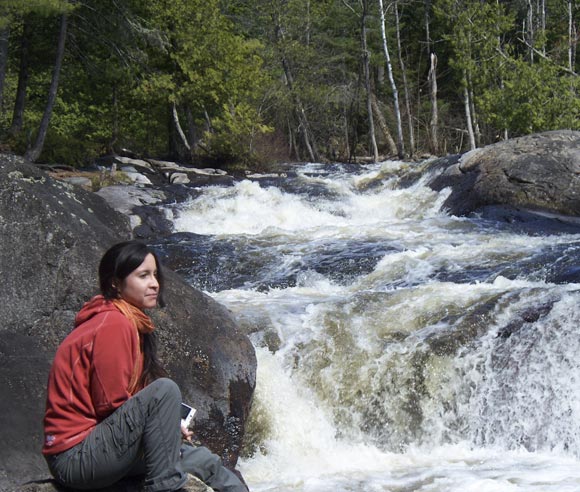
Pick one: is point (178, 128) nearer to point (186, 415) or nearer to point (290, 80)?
point (290, 80)

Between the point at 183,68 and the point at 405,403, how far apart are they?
17.4 m

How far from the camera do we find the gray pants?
9.79ft

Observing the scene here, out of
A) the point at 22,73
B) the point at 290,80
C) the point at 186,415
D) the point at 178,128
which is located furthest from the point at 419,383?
the point at 290,80

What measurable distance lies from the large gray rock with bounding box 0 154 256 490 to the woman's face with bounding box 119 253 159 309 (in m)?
1.68

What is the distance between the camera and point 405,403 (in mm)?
6320

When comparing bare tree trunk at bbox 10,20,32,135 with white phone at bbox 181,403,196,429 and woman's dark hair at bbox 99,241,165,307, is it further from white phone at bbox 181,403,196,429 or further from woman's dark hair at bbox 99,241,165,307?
white phone at bbox 181,403,196,429

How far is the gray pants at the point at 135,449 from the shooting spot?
2984mm

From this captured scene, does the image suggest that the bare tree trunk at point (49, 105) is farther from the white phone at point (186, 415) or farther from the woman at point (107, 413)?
the woman at point (107, 413)

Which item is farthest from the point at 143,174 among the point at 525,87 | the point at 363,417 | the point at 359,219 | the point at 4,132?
the point at 363,417

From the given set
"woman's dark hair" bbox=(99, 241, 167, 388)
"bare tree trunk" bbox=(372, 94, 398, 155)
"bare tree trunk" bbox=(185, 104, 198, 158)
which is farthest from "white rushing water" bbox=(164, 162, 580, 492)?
"bare tree trunk" bbox=(372, 94, 398, 155)

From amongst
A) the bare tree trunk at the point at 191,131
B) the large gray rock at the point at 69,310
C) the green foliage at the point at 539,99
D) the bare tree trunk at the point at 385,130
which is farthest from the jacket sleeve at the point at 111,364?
the bare tree trunk at the point at 385,130

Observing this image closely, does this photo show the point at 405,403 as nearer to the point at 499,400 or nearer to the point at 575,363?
the point at 499,400

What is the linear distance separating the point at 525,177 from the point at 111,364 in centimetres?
1162

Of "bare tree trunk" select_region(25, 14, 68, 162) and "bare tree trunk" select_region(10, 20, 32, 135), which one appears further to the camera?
"bare tree trunk" select_region(10, 20, 32, 135)
